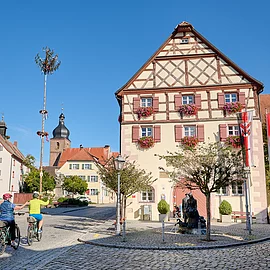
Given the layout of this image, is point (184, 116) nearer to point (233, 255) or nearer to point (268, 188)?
point (268, 188)

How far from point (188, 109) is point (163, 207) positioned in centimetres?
665

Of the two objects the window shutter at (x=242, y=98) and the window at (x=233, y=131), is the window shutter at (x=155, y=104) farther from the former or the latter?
the window shutter at (x=242, y=98)

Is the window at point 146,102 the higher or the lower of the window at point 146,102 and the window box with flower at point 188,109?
the higher

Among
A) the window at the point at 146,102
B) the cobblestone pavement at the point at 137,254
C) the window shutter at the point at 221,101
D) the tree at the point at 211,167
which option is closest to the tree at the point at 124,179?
the cobblestone pavement at the point at 137,254

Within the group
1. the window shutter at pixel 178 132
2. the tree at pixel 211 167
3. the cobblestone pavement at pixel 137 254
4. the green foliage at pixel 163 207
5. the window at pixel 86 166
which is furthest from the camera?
the window at pixel 86 166

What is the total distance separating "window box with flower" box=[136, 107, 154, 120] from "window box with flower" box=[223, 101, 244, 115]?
493 centimetres

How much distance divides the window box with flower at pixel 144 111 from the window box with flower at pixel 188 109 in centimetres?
204

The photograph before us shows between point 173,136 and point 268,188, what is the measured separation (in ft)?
23.6

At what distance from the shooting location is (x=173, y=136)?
72.8ft

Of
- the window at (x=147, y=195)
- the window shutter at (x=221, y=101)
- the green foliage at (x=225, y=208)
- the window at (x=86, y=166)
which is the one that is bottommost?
the green foliage at (x=225, y=208)

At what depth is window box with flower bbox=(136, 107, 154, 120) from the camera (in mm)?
22656

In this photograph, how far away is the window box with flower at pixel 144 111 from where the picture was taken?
22656mm

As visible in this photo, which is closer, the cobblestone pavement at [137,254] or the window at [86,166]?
the cobblestone pavement at [137,254]

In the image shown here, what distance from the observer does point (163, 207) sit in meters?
20.6
